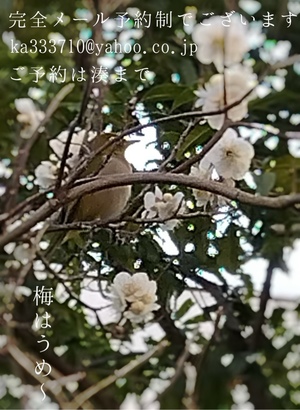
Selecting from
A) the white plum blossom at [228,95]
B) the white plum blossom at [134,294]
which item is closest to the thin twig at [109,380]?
the white plum blossom at [134,294]

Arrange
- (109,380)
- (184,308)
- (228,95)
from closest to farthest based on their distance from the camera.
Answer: (228,95) → (184,308) → (109,380)

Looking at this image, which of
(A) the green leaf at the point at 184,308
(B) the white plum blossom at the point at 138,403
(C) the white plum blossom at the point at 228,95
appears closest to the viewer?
(C) the white plum blossom at the point at 228,95

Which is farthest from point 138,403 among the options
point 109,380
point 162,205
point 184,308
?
point 162,205

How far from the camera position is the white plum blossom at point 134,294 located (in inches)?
14.9

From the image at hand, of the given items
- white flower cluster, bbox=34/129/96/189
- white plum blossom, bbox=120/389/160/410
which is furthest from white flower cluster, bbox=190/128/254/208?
white plum blossom, bbox=120/389/160/410

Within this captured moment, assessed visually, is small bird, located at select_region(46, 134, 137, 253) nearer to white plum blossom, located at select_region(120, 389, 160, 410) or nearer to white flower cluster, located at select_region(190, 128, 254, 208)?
white flower cluster, located at select_region(190, 128, 254, 208)

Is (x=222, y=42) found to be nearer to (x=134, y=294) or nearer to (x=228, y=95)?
Result: (x=228, y=95)

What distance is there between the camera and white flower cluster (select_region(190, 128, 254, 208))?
35 centimetres

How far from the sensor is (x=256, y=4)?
489 millimetres

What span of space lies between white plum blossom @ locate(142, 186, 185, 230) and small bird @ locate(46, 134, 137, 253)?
0.01 metres

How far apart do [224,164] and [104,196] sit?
65 millimetres

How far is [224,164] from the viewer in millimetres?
356

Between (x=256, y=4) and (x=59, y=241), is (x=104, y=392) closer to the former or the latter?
(x=59, y=241)

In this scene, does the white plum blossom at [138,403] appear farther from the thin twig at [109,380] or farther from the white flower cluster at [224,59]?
the white flower cluster at [224,59]
